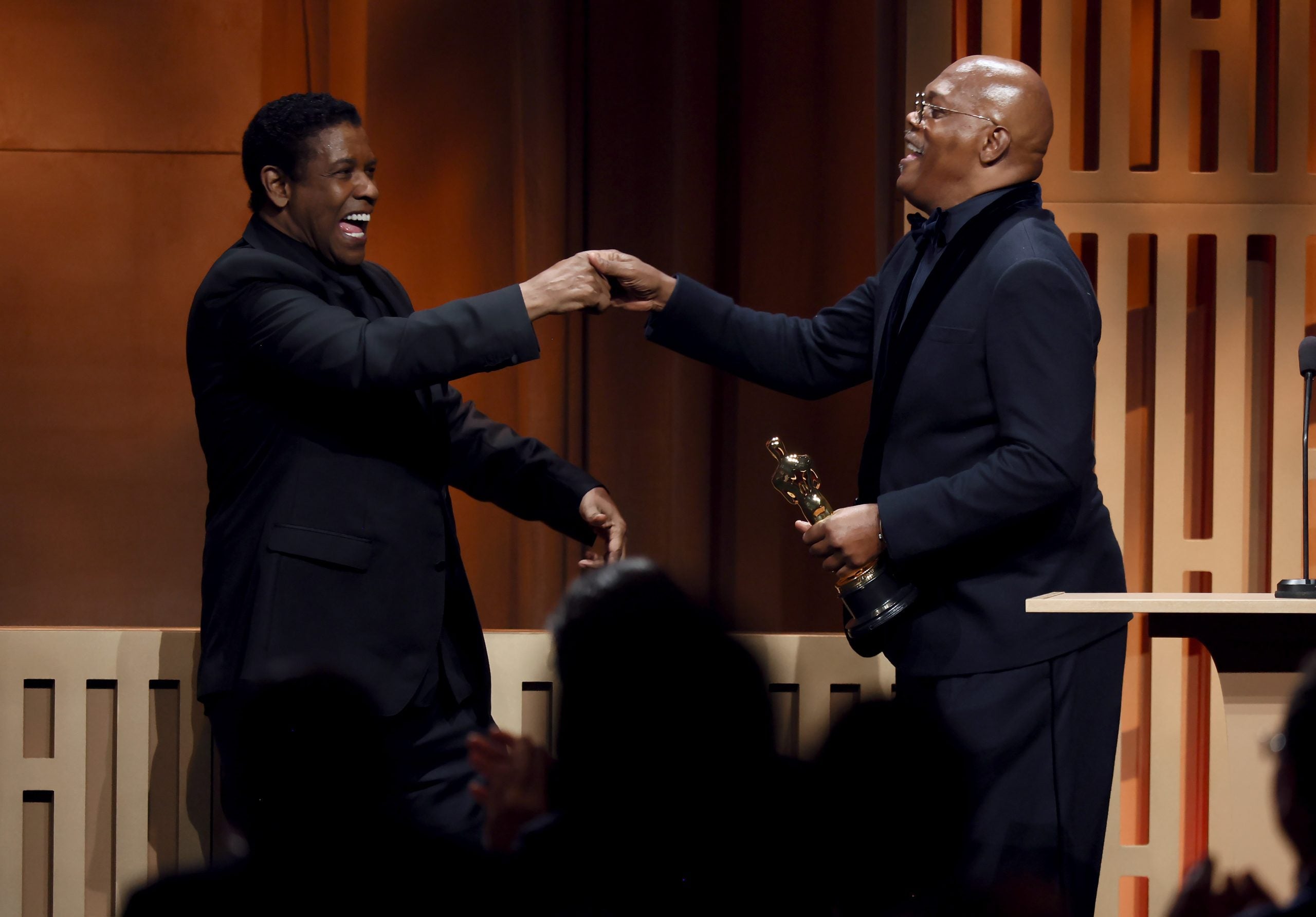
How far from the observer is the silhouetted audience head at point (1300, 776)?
1.18 metres

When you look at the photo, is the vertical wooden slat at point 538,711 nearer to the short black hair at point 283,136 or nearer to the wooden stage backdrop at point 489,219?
the wooden stage backdrop at point 489,219

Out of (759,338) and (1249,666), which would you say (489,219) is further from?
(1249,666)

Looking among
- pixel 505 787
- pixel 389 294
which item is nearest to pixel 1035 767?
pixel 505 787

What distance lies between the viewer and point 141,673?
99.6 inches

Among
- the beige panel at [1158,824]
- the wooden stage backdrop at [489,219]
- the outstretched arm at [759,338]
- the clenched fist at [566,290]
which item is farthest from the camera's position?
the wooden stage backdrop at [489,219]

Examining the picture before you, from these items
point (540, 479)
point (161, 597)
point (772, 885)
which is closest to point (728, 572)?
point (540, 479)

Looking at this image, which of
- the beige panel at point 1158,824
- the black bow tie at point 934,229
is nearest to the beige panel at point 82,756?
the black bow tie at point 934,229

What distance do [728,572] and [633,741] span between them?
1843 millimetres

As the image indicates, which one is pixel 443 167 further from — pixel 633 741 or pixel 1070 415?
pixel 633 741

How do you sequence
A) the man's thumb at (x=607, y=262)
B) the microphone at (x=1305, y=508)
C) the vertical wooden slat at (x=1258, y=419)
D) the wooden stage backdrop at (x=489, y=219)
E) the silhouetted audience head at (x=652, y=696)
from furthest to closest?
the wooden stage backdrop at (x=489, y=219) → the vertical wooden slat at (x=1258, y=419) → the man's thumb at (x=607, y=262) → the microphone at (x=1305, y=508) → the silhouetted audience head at (x=652, y=696)

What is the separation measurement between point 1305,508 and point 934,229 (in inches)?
27.3

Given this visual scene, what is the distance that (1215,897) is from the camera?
60.6 inches

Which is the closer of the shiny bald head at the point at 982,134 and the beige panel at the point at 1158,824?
the shiny bald head at the point at 982,134

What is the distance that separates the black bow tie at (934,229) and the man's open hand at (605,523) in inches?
26.4
